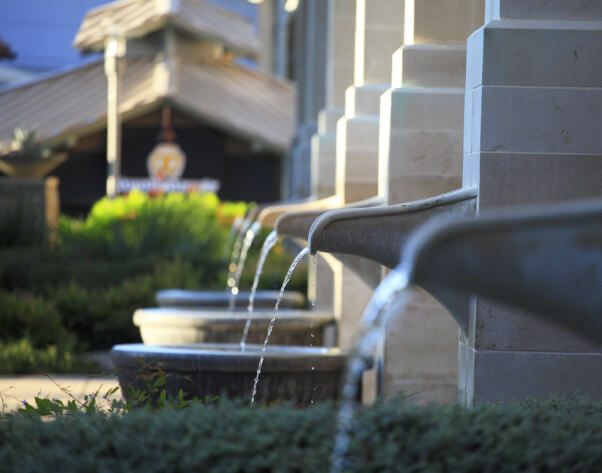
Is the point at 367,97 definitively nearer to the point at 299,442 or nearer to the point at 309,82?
the point at 299,442

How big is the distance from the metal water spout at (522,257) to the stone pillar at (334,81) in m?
10.9

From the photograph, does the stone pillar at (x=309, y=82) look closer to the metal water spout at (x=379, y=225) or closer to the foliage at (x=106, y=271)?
the foliage at (x=106, y=271)

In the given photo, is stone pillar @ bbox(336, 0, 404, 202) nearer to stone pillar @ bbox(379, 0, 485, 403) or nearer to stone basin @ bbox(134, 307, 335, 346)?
stone basin @ bbox(134, 307, 335, 346)

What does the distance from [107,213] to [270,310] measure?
348 inches

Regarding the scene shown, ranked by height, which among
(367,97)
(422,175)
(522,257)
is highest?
(367,97)

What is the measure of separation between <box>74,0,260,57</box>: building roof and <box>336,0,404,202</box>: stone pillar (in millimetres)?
22590

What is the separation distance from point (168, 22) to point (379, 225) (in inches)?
1206

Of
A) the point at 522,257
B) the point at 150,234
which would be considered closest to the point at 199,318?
the point at 522,257

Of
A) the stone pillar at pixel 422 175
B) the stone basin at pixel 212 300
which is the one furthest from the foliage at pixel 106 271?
the stone pillar at pixel 422 175

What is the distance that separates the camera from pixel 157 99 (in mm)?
35781

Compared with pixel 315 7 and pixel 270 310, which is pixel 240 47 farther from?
pixel 270 310

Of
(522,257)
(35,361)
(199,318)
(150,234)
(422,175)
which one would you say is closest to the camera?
(522,257)

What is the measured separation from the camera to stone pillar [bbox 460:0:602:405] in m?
6.18

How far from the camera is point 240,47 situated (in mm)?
37969
